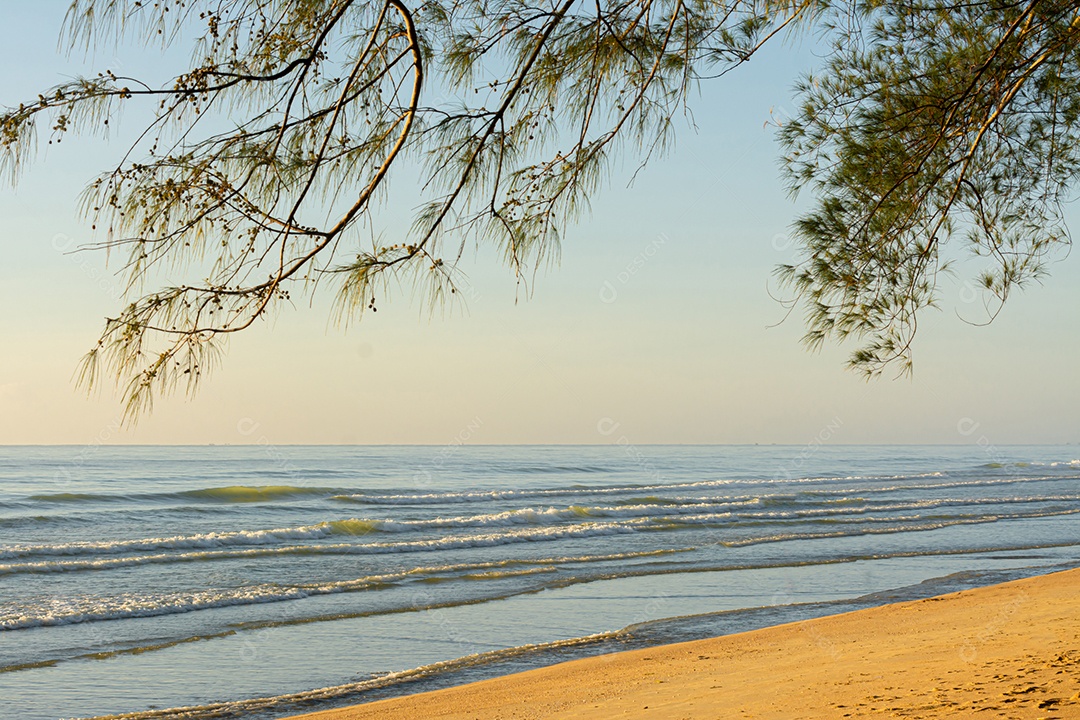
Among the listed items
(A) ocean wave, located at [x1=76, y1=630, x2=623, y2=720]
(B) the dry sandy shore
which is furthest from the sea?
(B) the dry sandy shore

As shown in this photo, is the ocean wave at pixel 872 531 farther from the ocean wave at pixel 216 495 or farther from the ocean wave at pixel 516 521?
the ocean wave at pixel 216 495

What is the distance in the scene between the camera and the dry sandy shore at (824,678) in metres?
4.57

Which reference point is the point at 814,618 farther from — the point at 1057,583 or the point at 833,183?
the point at 833,183

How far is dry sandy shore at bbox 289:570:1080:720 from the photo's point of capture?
15.0 feet

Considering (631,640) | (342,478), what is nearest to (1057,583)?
(631,640)

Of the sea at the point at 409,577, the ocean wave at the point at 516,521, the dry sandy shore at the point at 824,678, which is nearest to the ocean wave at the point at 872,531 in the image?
the sea at the point at 409,577

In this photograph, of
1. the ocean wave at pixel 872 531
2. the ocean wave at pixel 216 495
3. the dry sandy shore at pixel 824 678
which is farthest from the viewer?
the ocean wave at pixel 216 495

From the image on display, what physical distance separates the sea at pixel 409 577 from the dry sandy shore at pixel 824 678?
38 cm

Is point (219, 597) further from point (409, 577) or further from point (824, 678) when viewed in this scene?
point (824, 678)

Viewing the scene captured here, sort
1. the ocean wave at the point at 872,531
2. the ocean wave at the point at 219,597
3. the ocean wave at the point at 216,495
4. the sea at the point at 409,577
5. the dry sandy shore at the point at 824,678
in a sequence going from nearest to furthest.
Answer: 1. the dry sandy shore at the point at 824,678
2. the sea at the point at 409,577
3. the ocean wave at the point at 219,597
4. the ocean wave at the point at 872,531
5. the ocean wave at the point at 216,495

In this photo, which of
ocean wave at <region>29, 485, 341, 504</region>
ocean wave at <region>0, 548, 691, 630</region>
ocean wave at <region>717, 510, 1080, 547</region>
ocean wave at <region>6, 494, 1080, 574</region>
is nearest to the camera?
ocean wave at <region>0, 548, 691, 630</region>

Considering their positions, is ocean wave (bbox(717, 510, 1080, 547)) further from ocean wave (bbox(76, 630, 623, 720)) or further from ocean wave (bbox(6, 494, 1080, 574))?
ocean wave (bbox(76, 630, 623, 720))

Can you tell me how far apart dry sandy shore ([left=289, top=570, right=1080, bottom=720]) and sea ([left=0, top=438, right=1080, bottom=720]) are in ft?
1.25

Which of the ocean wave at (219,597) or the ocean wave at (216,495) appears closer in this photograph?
the ocean wave at (219,597)
